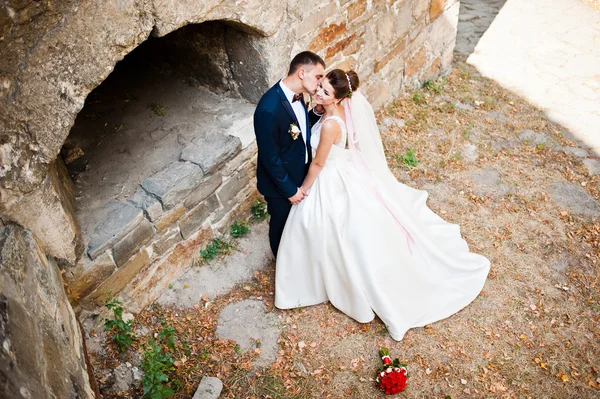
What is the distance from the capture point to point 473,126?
6035mm

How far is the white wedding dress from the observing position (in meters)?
3.61

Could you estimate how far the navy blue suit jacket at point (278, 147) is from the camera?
3.29 m

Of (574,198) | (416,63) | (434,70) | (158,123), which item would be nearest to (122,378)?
(158,123)

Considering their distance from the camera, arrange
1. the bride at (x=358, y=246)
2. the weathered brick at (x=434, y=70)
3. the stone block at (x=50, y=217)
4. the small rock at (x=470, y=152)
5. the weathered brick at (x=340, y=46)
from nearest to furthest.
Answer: the stone block at (x=50, y=217), the bride at (x=358, y=246), the weathered brick at (x=340, y=46), the small rock at (x=470, y=152), the weathered brick at (x=434, y=70)

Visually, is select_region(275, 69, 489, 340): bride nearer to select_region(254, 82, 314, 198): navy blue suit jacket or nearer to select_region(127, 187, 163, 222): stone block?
select_region(254, 82, 314, 198): navy blue suit jacket

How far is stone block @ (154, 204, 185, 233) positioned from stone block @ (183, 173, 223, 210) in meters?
0.06

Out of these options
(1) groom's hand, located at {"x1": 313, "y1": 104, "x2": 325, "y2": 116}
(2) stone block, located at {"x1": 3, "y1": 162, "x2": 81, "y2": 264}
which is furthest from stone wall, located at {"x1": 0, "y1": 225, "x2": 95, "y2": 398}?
(1) groom's hand, located at {"x1": 313, "y1": 104, "x2": 325, "y2": 116}

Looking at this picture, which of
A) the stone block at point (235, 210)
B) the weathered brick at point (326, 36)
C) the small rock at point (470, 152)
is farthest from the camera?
the small rock at point (470, 152)

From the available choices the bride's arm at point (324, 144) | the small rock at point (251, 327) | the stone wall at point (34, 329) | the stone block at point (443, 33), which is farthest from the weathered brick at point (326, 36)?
the stone wall at point (34, 329)

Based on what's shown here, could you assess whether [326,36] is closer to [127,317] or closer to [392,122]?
[392,122]

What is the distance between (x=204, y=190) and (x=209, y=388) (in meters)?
1.54

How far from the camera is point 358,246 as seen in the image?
3584 millimetres

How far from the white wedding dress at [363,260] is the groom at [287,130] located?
0.14 meters

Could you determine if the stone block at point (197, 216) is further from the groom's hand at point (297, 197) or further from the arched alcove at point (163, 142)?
the groom's hand at point (297, 197)
